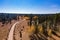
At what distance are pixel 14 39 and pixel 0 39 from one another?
459 cm

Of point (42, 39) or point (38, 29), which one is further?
point (38, 29)

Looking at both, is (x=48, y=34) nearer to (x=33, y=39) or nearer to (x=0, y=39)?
(x=33, y=39)

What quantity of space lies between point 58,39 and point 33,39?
7.26 meters

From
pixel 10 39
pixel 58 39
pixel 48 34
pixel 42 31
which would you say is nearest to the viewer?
pixel 10 39

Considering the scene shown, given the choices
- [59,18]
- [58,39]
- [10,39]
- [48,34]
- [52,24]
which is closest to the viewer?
[10,39]

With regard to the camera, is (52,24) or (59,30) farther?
(52,24)

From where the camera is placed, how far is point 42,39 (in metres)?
33.0

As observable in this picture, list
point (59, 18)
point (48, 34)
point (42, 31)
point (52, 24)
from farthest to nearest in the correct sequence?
1. point (59, 18)
2. point (52, 24)
3. point (42, 31)
4. point (48, 34)

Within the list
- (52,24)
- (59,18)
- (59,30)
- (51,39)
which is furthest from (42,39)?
(59,18)

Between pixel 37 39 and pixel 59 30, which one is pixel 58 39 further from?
pixel 59 30

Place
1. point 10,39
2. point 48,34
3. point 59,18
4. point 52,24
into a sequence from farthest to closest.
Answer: point 59,18 < point 52,24 < point 48,34 < point 10,39

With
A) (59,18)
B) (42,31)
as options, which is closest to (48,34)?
(42,31)

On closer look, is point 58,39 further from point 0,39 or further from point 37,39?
point 0,39

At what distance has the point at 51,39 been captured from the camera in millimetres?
35875
